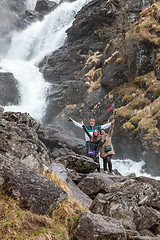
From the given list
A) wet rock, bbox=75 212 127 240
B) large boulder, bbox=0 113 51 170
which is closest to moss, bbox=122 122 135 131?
large boulder, bbox=0 113 51 170

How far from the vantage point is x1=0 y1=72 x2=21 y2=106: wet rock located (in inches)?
1225

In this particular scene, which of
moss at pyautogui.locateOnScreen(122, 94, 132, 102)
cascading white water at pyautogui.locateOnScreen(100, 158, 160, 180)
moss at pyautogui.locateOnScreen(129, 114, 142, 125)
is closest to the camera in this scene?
cascading white water at pyautogui.locateOnScreen(100, 158, 160, 180)

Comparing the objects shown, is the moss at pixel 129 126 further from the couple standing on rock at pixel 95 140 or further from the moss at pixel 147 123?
the couple standing on rock at pixel 95 140

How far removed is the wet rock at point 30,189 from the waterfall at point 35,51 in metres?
25.5

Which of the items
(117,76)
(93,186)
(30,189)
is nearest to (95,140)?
(93,186)

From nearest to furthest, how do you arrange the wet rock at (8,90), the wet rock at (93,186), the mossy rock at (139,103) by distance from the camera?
the wet rock at (93,186) → the mossy rock at (139,103) → the wet rock at (8,90)

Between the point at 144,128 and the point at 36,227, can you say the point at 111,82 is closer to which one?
the point at 144,128

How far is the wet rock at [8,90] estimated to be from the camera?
31.1m

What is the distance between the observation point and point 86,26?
119 ft

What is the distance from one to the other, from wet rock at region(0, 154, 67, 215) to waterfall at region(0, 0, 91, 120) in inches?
1004

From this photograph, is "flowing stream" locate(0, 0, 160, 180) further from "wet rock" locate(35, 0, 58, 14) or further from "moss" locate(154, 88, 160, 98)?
"moss" locate(154, 88, 160, 98)

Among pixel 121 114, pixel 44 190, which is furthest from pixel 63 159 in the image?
pixel 121 114

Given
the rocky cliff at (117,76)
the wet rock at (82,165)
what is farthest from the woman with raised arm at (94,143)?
the rocky cliff at (117,76)

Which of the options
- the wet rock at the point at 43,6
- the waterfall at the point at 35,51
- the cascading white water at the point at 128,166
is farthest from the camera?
the wet rock at the point at 43,6
